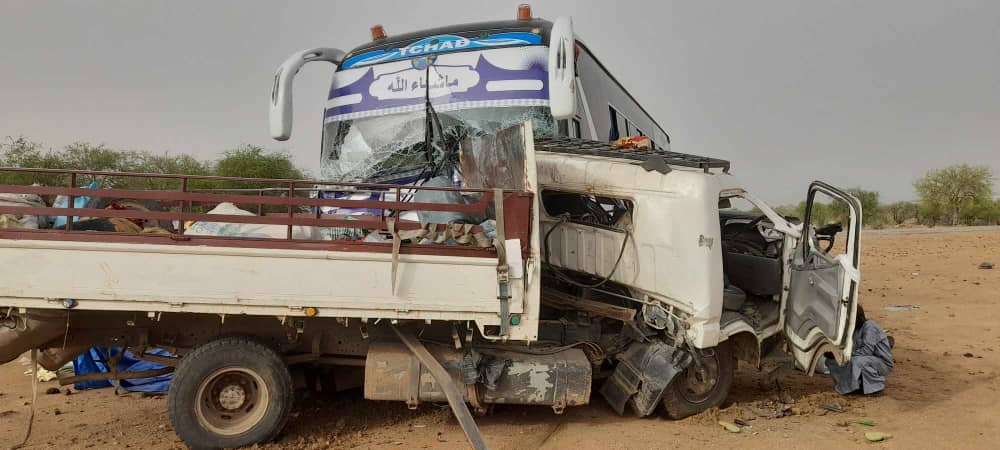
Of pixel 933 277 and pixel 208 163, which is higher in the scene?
pixel 208 163

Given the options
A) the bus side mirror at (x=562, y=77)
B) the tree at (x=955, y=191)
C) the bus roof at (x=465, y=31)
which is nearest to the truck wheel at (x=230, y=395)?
the bus side mirror at (x=562, y=77)

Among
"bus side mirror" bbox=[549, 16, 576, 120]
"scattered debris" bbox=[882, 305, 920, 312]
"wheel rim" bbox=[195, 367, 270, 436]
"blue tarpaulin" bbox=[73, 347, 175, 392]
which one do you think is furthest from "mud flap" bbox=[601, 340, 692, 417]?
"scattered debris" bbox=[882, 305, 920, 312]

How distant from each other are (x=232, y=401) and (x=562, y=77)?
11.1ft

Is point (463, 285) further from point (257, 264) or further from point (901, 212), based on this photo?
point (901, 212)

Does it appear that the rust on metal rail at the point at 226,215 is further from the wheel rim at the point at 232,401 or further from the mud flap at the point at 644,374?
the mud flap at the point at 644,374

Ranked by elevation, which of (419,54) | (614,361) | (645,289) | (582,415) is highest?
(419,54)

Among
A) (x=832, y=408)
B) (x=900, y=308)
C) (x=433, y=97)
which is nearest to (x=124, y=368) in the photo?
(x=433, y=97)

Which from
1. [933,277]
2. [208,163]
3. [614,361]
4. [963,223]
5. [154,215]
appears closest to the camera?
[154,215]

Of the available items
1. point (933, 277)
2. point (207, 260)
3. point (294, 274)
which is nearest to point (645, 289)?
point (294, 274)

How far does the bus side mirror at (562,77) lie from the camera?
4953mm

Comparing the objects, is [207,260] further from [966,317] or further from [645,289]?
[966,317]

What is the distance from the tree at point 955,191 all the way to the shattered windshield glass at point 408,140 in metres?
42.2

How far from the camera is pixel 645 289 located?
4488 mm

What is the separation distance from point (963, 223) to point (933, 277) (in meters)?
30.7
